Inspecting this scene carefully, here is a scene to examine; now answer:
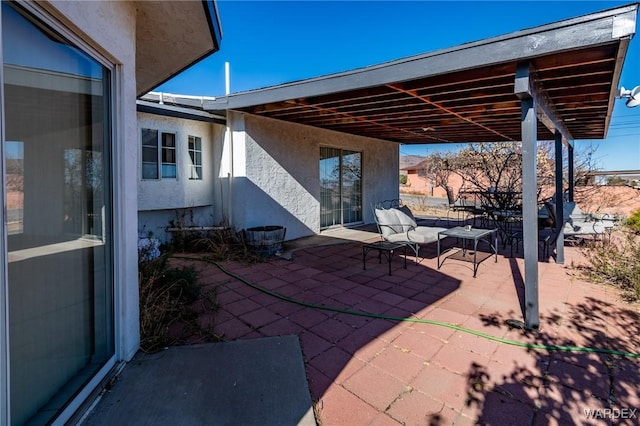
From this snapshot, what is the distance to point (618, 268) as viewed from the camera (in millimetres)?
4332

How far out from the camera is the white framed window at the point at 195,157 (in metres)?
6.95

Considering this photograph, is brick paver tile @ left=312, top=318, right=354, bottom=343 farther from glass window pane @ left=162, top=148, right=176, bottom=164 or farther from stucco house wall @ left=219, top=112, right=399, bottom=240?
glass window pane @ left=162, top=148, right=176, bottom=164

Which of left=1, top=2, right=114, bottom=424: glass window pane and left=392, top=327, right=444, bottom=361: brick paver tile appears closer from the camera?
left=1, top=2, right=114, bottom=424: glass window pane

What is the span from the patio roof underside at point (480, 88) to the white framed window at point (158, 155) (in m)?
1.25

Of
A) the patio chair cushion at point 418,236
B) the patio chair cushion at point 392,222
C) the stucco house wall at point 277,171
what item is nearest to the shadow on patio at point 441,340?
the patio chair cushion at point 418,236

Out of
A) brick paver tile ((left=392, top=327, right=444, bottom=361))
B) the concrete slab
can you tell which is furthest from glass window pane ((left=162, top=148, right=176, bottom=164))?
brick paver tile ((left=392, top=327, right=444, bottom=361))

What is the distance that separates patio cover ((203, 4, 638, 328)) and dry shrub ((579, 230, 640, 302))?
1.21m

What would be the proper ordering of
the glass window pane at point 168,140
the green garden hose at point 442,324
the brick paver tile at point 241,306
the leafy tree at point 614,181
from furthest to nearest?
the leafy tree at point 614,181 < the glass window pane at point 168,140 < the brick paver tile at point 241,306 < the green garden hose at point 442,324

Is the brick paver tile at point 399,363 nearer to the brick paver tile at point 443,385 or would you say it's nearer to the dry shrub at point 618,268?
the brick paver tile at point 443,385

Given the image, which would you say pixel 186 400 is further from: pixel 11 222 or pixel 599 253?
pixel 599 253

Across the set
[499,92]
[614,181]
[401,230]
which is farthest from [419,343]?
[614,181]

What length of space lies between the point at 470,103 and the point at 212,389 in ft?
17.8

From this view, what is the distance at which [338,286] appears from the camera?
443 cm

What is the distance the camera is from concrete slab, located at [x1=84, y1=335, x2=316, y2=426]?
1966mm
